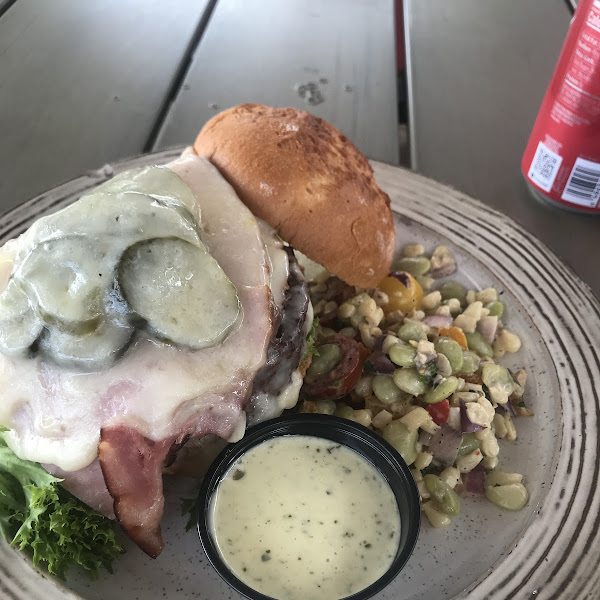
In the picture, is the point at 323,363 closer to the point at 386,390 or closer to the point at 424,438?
the point at 386,390

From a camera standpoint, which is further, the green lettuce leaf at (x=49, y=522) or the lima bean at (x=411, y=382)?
the lima bean at (x=411, y=382)

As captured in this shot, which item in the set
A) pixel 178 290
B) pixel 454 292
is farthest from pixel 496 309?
pixel 178 290

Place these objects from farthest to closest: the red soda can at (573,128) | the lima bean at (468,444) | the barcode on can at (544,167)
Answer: the barcode on can at (544,167)
the red soda can at (573,128)
the lima bean at (468,444)

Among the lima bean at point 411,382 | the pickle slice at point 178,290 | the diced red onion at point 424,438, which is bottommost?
the diced red onion at point 424,438

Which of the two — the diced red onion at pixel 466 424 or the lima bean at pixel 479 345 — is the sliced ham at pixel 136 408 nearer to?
the diced red onion at pixel 466 424

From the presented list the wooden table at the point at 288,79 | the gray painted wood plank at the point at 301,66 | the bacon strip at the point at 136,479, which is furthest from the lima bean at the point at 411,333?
the gray painted wood plank at the point at 301,66

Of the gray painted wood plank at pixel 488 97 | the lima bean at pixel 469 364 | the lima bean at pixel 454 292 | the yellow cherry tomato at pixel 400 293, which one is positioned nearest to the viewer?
the lima bean at pixel 469 364

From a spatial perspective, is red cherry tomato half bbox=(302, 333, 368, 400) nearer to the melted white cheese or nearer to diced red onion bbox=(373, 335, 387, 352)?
diced red onion bbox=(373, 335, 387, 352)
